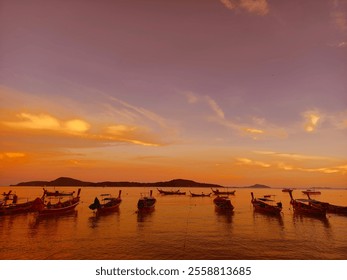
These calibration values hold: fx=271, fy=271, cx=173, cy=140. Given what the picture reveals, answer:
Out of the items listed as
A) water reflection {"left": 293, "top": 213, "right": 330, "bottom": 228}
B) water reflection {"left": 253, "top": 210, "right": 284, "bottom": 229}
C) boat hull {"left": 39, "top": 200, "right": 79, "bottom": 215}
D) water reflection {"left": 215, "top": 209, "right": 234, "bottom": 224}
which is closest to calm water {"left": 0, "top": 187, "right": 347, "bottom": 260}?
water reflection {"left": 293, "top": 213, "right": 330, "bottom": 228}

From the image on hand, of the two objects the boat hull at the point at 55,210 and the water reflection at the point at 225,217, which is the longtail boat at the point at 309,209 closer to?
the water reflection at the point at 225,217

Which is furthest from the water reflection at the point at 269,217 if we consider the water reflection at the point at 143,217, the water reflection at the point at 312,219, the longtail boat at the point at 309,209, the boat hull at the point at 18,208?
the boat hull at the point at 18,208

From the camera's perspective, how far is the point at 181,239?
3136 cm

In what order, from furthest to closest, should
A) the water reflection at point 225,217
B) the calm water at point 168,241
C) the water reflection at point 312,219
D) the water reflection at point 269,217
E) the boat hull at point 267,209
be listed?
the boat hull at point 267,209 < the water reflection at point 269,217 < the water reflection at point 225,217 < the water reflection at point 312,219 < the calm water at point 168,241

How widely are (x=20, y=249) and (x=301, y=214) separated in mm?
52360

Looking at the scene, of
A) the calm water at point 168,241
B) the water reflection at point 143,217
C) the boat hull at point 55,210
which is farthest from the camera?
the boat hull at point 55,210

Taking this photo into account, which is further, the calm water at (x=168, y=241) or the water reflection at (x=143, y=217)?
the water reflection at (x=143, y=217)

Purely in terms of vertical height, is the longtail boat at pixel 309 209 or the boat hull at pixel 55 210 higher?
the longtail boat at pixel 309 209

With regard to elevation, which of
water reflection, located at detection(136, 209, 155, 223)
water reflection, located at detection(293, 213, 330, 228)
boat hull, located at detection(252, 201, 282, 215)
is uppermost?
boat hull, located at detection(252, 201, 282, 215)

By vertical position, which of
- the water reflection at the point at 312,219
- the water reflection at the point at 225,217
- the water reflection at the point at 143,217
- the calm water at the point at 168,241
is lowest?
the calm water at the point at 168,241

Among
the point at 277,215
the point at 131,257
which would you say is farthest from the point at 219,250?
the point at 277,215

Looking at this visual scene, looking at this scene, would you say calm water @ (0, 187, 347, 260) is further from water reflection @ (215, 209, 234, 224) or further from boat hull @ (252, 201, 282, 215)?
boat hull @ (252, 201, 282, 215)

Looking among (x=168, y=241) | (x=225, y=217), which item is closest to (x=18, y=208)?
(x=168, y=241)
